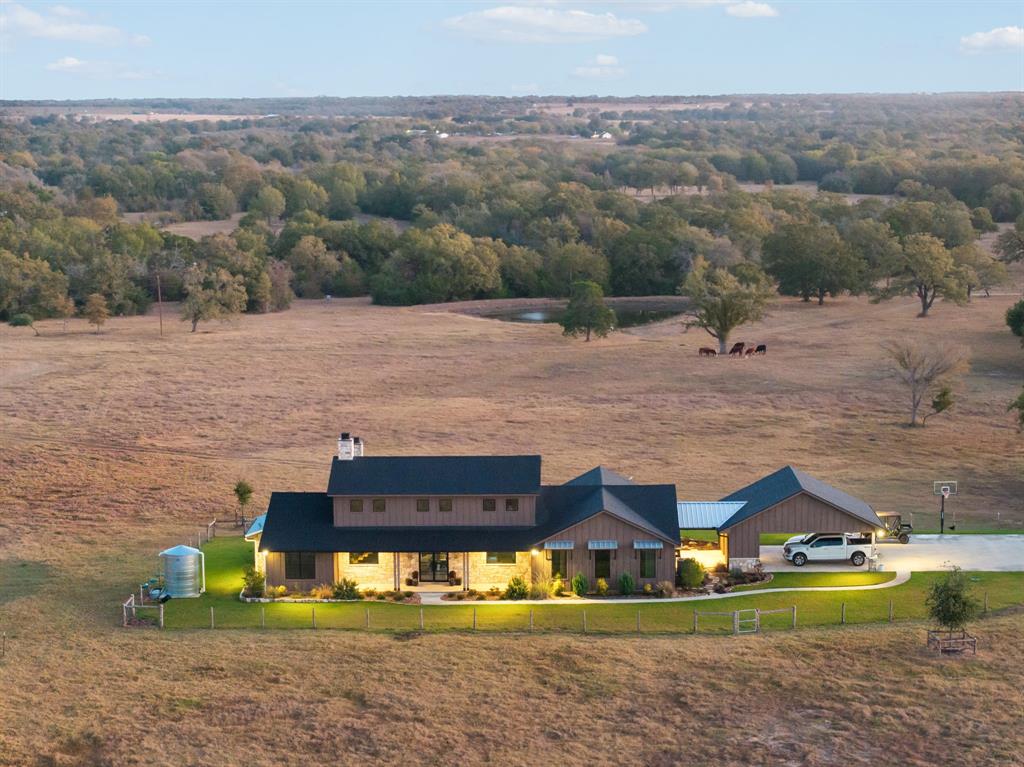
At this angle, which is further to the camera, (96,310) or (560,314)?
(560,314)

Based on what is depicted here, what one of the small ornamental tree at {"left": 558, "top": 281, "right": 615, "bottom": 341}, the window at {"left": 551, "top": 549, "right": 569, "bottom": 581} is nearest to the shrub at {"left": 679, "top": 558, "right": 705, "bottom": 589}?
the window at {"left": 551, "top": 549, "right": 569, "bottom": 581}

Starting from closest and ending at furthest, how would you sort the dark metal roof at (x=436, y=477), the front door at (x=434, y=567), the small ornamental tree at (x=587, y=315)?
1. the front door at (x=434, y=567)
2. the dark metal roof at (x=436, y=477)
3. the small ornamental tree at (x=587, y=315)

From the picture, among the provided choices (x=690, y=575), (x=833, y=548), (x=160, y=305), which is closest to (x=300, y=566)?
(x=690, y=575)

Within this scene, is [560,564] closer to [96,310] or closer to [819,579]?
[819,579]

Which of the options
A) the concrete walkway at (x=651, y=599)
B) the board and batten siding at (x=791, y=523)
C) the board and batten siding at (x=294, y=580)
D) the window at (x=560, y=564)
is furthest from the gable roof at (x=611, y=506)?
the board and batten siding at (x=294, y=580)

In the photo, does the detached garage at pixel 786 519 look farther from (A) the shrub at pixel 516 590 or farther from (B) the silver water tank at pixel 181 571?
(B) the silver water tank at pixel 181 571

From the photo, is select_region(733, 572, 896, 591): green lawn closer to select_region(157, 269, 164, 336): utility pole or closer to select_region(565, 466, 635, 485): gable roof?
select_region(565, 466, 635, 485): gable roof
